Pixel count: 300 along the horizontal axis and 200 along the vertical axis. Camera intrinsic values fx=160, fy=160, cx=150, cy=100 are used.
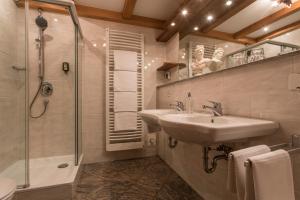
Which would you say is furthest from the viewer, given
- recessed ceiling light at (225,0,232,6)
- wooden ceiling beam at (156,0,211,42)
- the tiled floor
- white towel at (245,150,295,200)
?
wooden ceiling beam at (156,0,211,42)

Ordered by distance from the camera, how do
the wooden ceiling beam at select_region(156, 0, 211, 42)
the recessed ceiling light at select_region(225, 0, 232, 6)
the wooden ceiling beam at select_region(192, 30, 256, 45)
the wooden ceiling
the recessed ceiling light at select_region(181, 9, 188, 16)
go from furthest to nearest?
the recessed ceiling light at select_region(181, 9, 188, 16)
the wooden ceiling beam at select_region(156, 0, 211, 42)
the recessed ceiling light at select_region(225, 0, 232, 6)
the wooden ceiling beam at select_region(192, 30, 256, 45)
the wooden ceiling

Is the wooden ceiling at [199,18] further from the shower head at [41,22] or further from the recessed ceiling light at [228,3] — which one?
the shower head at [41,22]

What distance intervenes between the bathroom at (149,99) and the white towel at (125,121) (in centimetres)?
1

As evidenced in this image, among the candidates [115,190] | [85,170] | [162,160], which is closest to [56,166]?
[85,170]

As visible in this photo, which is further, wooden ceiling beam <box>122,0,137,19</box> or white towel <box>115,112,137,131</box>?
white towel <box>115,112,137,131</box>

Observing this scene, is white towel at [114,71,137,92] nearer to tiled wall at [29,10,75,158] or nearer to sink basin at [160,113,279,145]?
tiled wall at [29,10,75,158]

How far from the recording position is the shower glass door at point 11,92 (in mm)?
1591

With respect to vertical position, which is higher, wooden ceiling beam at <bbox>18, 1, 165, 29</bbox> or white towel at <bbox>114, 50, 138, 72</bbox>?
wooden ceiling beam at <bbox>18, 1, 165, 29</bbox>

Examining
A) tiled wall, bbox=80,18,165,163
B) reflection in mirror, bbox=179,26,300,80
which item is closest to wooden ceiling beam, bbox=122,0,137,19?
tiled wall, bbox=80,18,165,163

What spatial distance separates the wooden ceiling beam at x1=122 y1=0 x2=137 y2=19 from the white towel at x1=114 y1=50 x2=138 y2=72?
538 millimetres

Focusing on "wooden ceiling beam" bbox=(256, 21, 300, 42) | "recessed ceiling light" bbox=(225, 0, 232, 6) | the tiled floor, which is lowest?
the tiled floor

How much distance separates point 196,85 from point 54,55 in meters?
1.87

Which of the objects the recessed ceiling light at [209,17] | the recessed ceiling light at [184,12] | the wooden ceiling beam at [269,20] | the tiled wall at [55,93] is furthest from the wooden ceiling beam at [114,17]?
the wooden ceiling beam at [269,20]

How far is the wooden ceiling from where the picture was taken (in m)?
0.99
